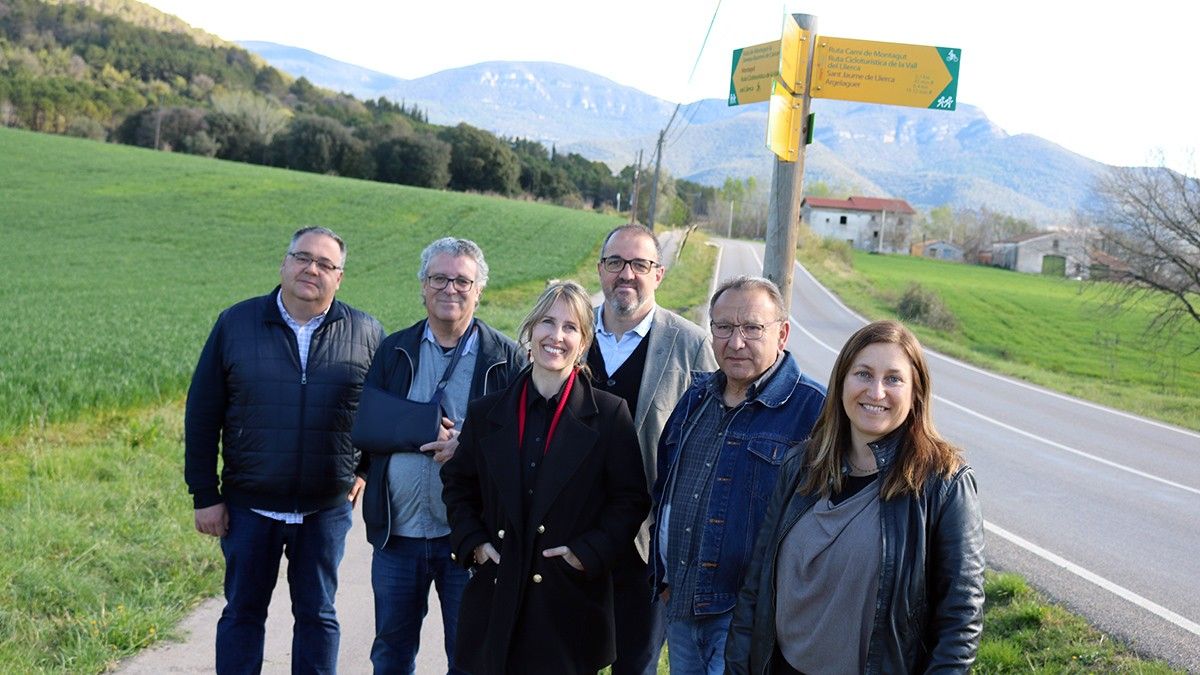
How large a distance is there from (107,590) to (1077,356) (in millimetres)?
37879

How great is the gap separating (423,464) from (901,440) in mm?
1894

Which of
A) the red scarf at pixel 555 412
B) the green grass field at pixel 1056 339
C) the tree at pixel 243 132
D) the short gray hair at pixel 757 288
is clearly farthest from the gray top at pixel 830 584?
the tree at pixel 243 132

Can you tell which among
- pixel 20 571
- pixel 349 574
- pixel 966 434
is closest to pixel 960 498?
pixel 349 574

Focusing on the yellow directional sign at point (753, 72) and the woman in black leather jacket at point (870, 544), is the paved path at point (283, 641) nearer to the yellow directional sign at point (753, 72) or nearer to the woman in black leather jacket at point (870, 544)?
the woman in black leather jacket at point (870, 544)

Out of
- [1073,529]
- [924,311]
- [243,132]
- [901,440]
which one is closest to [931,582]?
[901,440]

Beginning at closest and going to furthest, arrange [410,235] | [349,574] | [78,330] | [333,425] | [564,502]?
[564,502], [333,425], [349,574], [78,330], [410,235]

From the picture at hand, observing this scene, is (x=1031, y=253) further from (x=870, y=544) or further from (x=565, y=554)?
(x=870, y=544)

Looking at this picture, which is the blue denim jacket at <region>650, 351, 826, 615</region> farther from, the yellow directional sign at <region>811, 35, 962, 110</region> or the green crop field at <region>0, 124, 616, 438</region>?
the green crop field at <region>0, 124, 616, 438</region>

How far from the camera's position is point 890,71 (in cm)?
441

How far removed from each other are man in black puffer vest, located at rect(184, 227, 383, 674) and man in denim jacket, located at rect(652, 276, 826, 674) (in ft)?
5.23

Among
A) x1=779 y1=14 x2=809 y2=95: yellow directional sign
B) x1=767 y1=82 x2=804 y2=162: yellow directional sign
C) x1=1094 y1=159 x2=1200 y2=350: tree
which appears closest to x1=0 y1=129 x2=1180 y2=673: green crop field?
x1=767 y1=82 x2=804 y2=162: yellow directional sign

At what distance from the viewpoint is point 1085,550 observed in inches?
279

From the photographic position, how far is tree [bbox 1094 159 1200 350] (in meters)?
27.9

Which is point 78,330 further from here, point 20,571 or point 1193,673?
point 1193,673
